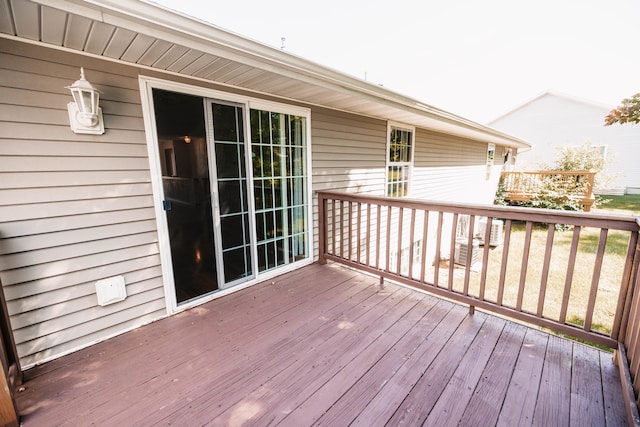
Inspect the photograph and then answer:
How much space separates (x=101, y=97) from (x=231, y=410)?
2.30 m

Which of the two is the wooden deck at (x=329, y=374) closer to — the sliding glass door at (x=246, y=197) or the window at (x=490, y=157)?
the sliding glass door at (x=246, y=197)

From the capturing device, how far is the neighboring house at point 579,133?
1304 centimetres

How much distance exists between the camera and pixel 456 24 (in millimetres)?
7570

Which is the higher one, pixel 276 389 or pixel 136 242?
pixel 136 242

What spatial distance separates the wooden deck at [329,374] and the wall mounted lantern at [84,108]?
1648mm

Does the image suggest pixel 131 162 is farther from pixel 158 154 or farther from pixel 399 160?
pixel 399 160

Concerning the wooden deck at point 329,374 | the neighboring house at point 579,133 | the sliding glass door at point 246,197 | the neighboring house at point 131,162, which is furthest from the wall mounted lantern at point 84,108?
the neighboring house at point 579,133

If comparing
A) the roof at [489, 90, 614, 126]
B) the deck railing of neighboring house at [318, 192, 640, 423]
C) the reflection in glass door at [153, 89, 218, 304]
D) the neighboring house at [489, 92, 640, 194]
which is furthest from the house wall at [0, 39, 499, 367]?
the roof at [489, 90, 614, 126]

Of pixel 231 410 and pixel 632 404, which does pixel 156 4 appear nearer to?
pixel 231 410

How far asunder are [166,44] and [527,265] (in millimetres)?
3477

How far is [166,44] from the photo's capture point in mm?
1744

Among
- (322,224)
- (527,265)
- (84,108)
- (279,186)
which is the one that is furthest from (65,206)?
(527,265)

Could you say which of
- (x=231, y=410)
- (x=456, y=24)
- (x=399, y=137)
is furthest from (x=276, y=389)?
(x=456, y=24)

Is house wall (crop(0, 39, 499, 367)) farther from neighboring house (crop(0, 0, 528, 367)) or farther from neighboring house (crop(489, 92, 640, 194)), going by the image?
neighboring house (crop(489, 92, 640, 194))
